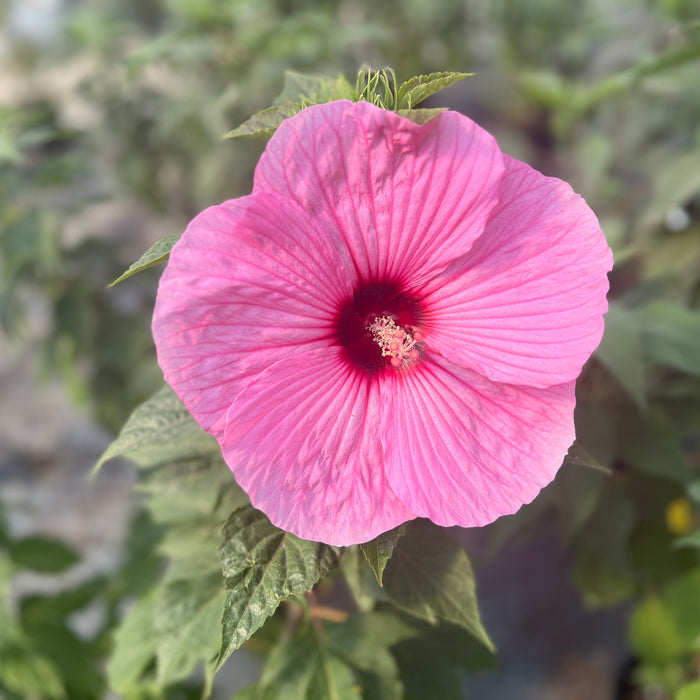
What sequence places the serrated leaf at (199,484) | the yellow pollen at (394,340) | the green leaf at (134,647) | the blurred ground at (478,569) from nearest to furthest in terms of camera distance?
the yellow pollen at (394,340), the serrated leaf at (199,484), the green leaf at (134,647), the blurred ground at (478,569)

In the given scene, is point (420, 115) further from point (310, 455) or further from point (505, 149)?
point (505, 149)

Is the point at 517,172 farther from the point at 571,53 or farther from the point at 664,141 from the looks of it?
the point at 571,53

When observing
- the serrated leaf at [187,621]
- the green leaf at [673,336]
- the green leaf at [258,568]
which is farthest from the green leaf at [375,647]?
the green leaf at [673,336]

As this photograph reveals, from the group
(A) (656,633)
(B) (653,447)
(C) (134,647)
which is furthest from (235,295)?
(A) (656,633)

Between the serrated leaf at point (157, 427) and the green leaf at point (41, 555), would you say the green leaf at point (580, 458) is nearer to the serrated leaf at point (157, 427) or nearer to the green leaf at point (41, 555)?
the serrated leaf at point (157, 427)

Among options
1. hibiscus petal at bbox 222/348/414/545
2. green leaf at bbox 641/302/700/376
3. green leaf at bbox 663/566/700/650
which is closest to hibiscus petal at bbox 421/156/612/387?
hibiscus petal at bbox 222/348/414/545

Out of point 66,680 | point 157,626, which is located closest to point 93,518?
point 66,680

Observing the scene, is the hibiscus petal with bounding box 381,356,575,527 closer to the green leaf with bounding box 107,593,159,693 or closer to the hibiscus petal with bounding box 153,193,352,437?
the hibiscus petal with bounding box 153,193,352,437
